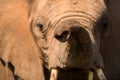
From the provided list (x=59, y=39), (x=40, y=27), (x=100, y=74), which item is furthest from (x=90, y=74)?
(x=40, y=27)

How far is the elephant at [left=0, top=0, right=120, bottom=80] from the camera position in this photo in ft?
13.3

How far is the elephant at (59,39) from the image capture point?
4.04m

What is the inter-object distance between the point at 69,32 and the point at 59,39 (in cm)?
13

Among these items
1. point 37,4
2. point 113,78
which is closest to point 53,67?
point 37,4

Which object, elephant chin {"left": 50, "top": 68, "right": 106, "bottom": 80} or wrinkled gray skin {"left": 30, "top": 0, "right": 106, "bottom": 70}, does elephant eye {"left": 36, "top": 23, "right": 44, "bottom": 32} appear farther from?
elephant chin {"left": 50, "top": 68, "right": 106, "bottom": 80}

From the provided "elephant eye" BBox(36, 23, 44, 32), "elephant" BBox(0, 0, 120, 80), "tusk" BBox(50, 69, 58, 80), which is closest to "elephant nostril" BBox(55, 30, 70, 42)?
"elephant" BBox(0, 0, 120, 80)

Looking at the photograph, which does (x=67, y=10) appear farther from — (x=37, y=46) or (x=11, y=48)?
(x=11, y=48)

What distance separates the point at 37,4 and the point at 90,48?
0.62 meters

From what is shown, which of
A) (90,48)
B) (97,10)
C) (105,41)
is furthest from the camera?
(105,41)

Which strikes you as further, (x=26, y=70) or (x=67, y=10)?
(x=26, y=70)

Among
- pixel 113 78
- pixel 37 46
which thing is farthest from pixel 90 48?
pixel 113 78

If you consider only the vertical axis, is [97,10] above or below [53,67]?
above

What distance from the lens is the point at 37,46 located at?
457 centimetres

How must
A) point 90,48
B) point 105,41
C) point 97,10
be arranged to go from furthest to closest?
1. point 105,41
2. point 97,10
3. point 90,48
